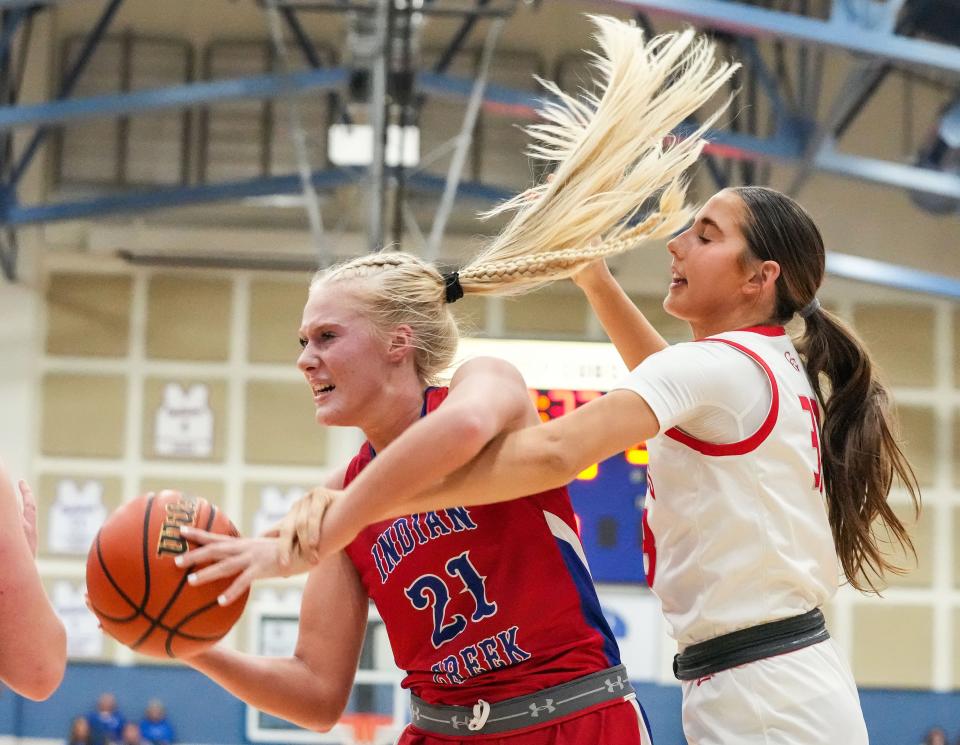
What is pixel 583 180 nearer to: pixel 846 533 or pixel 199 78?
pixel 846 533

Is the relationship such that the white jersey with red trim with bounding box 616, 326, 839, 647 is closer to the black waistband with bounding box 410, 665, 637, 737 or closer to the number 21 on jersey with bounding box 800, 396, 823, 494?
the number 21 on jersey with bounding box 800, 396, 823, 494

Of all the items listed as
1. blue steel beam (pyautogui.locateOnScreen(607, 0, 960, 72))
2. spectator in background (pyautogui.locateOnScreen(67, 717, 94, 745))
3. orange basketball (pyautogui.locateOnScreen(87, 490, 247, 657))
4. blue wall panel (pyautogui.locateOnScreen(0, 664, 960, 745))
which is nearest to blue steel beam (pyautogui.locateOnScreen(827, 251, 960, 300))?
blue steel beam (pyautogui.locateOnScreen(607, 0, 960, 72))

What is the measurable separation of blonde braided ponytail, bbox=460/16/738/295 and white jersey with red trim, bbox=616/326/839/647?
0.31m

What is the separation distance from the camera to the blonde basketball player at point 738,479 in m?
2.21

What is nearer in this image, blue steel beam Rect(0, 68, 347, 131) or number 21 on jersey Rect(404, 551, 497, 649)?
number 21 on jersey Rect(404, 551, 497, 649)

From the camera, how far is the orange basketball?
2.16 meters

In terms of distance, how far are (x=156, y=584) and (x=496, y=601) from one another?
24.6 inches

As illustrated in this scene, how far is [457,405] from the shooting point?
2.14 meters

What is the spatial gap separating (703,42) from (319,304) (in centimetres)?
104

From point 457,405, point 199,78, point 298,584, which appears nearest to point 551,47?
point 199,78

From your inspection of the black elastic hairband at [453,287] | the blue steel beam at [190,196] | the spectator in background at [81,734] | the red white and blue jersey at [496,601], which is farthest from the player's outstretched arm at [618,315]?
the spectator in background at [81,734]

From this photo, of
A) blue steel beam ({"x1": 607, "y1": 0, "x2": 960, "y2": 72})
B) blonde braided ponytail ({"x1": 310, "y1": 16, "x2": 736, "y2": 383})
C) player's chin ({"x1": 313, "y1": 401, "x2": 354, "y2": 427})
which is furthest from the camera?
blue steel beam ({"x1": 607, "y1": 0, "x2": 960, "y2": 72})

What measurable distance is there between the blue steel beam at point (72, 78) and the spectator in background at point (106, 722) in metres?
5.37

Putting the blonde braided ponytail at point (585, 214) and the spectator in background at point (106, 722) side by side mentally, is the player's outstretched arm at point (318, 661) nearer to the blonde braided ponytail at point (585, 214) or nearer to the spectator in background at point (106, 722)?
the blonde braided ponytail at point (585, 214)
